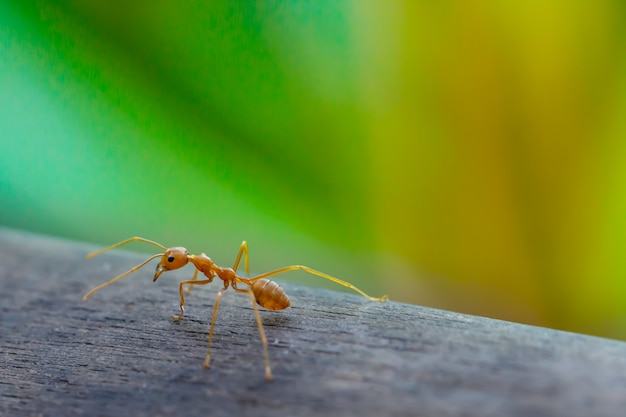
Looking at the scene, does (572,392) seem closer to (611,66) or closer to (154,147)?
(611,66)

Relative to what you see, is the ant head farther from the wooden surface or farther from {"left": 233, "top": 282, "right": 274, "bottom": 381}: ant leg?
{"left": 233, "top": 282, "right": 274, "bottom": 381}: ant leg

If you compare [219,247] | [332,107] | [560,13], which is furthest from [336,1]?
[219,247]

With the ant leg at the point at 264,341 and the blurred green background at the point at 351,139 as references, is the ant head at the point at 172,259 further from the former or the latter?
the blurred green background at the point at 351,139

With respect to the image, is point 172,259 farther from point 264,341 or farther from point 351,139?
point 351,139

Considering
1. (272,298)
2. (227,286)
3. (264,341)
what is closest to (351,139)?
(227,286)

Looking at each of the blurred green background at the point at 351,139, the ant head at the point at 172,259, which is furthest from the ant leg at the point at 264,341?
the blurred green background at the point at 351,139

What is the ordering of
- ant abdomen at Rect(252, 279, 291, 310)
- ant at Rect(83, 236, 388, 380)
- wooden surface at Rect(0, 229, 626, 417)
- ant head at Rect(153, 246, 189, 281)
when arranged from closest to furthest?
wooden surface at Rect(0, 229, 626, 417) < ant at Rect(83, 236, 388, 380) < ant abdomen at Rect(252, 279, 291, 310) < ant head at Rect(153, 246, 189, 281)

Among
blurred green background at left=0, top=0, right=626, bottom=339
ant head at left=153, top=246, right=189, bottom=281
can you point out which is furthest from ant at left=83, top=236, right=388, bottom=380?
blurred green background at left=0, top=0, right=626, bottom=339
